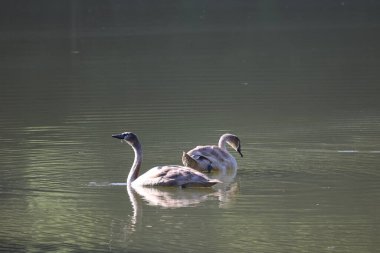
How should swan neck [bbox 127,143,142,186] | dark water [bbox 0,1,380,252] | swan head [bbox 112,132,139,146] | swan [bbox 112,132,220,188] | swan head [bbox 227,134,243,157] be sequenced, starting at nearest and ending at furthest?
1. dark water [bbox 0,1,380,252]
2. swan [bbox 112,132,220,188]
3. swan neck [bbox 127,143,142,186]
4. swan head [bbox 112,132,139,146]
5. swan head [bbox 227,134,243,157]

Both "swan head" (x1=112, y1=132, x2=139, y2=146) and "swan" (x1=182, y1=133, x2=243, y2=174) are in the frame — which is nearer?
"swan head" (x1=112, y1=132, x2=139, y2=146)

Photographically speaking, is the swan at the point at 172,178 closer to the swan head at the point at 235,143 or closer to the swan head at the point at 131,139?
the swan head at the point at 131,139

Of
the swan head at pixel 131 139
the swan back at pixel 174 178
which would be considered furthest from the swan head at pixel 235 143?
the swan back at pixel 174 178

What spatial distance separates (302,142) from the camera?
1655 centimetres

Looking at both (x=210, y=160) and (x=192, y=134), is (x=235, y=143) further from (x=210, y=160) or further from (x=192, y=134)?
(x=192, y=134)

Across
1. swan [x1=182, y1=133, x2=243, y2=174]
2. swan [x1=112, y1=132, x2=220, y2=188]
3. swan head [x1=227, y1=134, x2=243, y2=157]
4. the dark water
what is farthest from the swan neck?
swan head [x1=227, y1=134, x2=243, y2=157]

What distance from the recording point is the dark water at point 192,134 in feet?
38.8

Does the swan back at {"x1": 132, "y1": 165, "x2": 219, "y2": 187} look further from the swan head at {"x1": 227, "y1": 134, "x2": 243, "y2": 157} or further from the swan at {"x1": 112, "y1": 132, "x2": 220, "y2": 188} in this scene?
the swan head at {"x1": 227, "y1": 134, "x2": 243, "y2": 157}

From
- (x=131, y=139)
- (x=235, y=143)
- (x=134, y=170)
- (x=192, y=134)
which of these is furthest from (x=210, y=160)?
(x=192, y=134)

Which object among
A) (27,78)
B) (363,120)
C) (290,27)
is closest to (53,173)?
(363,120)

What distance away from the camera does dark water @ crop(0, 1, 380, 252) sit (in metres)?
11.8

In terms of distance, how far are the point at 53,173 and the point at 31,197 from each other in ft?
4.25

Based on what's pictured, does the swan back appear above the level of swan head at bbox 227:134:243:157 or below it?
below

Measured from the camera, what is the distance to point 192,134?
57.6 feet
